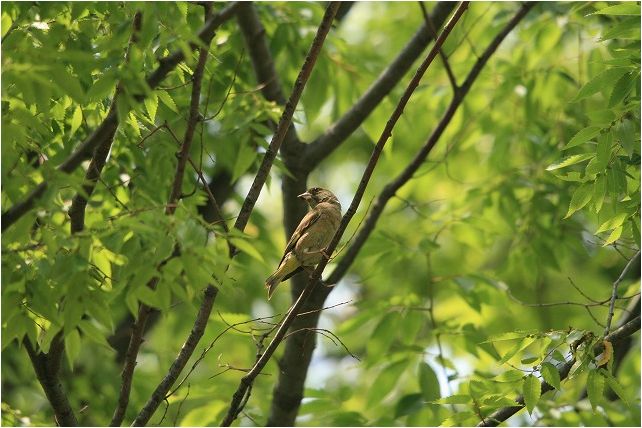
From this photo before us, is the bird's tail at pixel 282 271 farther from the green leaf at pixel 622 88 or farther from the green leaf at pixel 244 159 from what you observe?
the green leaf at pixel 622 88

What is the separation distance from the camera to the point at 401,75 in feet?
24.4

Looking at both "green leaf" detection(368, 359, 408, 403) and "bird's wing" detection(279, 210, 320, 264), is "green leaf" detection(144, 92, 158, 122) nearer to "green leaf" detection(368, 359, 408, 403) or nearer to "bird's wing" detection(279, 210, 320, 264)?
"bird's wing" detection(279, 210, 320, 264)

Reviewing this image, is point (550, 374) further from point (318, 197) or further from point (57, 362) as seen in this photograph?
point (318, 197)

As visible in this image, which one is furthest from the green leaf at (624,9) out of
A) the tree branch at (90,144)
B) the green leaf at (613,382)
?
the tree branch at (90,144)

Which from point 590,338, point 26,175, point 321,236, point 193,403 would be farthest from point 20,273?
point 193,403

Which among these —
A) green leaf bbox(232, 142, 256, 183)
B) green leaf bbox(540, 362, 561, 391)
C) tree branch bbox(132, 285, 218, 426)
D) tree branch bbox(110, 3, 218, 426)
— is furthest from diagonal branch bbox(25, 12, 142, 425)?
green leaf bbox(540, 362, 561, 391)

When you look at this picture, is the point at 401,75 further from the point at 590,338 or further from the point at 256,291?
the point at 256,291

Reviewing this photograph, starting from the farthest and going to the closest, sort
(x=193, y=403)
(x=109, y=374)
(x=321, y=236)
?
1. (x=193, y=403)
2. (x=109, y=374)
3. (x=321, y=236)

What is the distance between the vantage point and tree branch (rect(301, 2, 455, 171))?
7.31 m

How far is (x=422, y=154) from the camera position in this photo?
7.18m

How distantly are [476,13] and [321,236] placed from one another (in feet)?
16.2

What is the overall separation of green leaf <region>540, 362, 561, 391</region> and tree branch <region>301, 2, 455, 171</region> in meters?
3.26

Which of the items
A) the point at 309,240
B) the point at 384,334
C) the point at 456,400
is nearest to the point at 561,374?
the point at 456,400

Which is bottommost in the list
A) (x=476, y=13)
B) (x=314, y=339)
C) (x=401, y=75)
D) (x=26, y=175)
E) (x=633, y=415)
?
(x=26, y=175)
